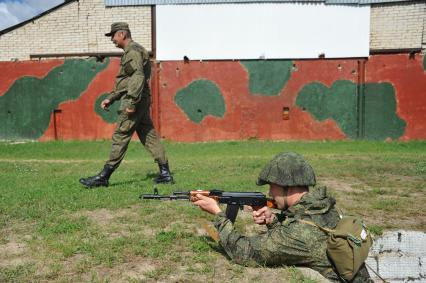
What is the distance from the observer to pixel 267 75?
12016 millimetres

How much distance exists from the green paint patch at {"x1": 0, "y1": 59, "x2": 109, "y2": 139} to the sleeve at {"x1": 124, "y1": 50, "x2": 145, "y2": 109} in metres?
7.13

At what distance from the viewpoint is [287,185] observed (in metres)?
2.74

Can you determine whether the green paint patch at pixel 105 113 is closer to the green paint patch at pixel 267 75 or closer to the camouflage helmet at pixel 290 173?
the green paint patch at pixel 267 75

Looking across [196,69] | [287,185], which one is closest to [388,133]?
[196,69]

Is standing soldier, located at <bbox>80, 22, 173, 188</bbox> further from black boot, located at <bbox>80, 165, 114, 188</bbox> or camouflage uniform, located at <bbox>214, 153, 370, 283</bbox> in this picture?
camouflage uniform, located at <bbox>214, 153, 370, 283</bbox>

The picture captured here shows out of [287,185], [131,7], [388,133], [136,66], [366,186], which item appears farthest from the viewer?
[131,7]

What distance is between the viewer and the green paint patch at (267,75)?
11961 mm

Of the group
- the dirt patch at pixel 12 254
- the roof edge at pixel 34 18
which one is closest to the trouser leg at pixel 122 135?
the dirt patch at pixel 12 254

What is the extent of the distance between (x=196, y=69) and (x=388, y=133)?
16.9 ft

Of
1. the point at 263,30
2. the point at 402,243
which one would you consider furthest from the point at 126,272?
the point at 263,30

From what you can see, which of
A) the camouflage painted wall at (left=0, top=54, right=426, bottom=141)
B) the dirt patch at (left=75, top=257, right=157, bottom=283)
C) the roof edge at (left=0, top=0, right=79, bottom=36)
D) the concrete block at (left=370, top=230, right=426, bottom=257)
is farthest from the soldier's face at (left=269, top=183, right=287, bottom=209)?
the roof edge at (left=0, top=0, right=79, bottom=36)

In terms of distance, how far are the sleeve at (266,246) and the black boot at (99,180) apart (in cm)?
280

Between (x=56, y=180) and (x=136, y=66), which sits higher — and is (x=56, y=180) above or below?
below

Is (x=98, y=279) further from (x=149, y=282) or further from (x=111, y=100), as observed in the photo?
(x=111, y=100)
